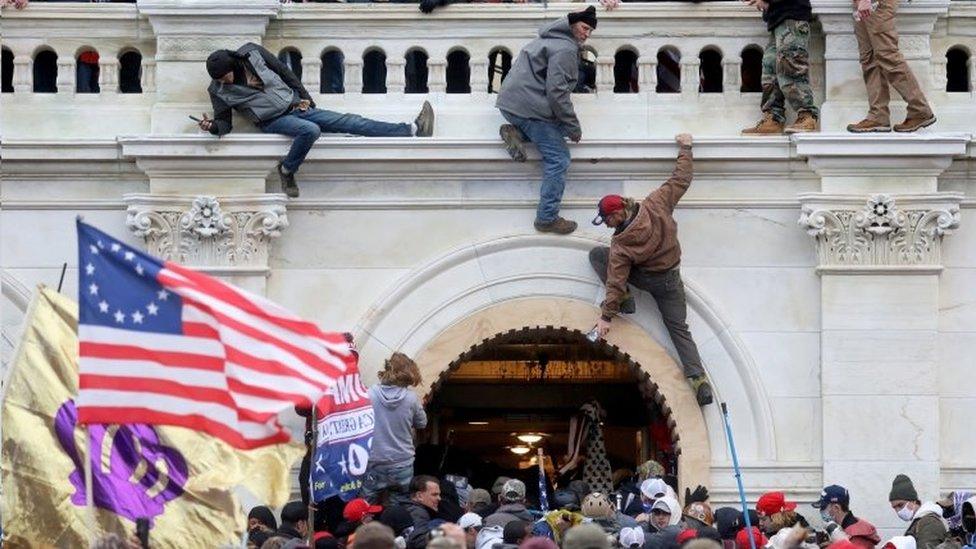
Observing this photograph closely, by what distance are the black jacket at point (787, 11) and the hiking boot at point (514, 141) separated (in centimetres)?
237

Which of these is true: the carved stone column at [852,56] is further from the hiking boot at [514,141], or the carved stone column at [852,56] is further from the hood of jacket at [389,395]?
the hood of jacket at [389,395]

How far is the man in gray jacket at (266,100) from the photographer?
26594mm

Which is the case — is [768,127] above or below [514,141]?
above

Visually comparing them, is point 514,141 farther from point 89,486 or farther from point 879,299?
point 89,486

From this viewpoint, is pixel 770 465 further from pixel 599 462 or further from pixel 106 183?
pixel 106 183

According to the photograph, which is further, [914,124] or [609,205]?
[914,124]

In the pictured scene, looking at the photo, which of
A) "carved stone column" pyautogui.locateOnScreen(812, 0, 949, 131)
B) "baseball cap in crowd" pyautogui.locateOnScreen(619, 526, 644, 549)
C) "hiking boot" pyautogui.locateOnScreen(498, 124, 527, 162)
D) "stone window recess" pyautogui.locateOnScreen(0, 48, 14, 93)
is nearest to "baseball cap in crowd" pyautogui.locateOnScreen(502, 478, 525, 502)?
"baseball cap in crowd" pyautogui.locateOnScreen(619, 526, 644, 549)

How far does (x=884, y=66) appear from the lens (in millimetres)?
26609

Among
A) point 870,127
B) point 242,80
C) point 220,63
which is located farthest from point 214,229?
point 870,127

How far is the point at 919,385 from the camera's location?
26656 millimetres

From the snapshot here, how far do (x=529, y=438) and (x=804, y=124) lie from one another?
23.1 ft

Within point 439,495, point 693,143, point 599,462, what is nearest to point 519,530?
point 439,495

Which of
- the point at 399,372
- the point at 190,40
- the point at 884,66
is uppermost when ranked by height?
the point at 190,40

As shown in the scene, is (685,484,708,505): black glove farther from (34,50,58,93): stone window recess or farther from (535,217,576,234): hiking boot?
(34,50,58,93): stone window recess
